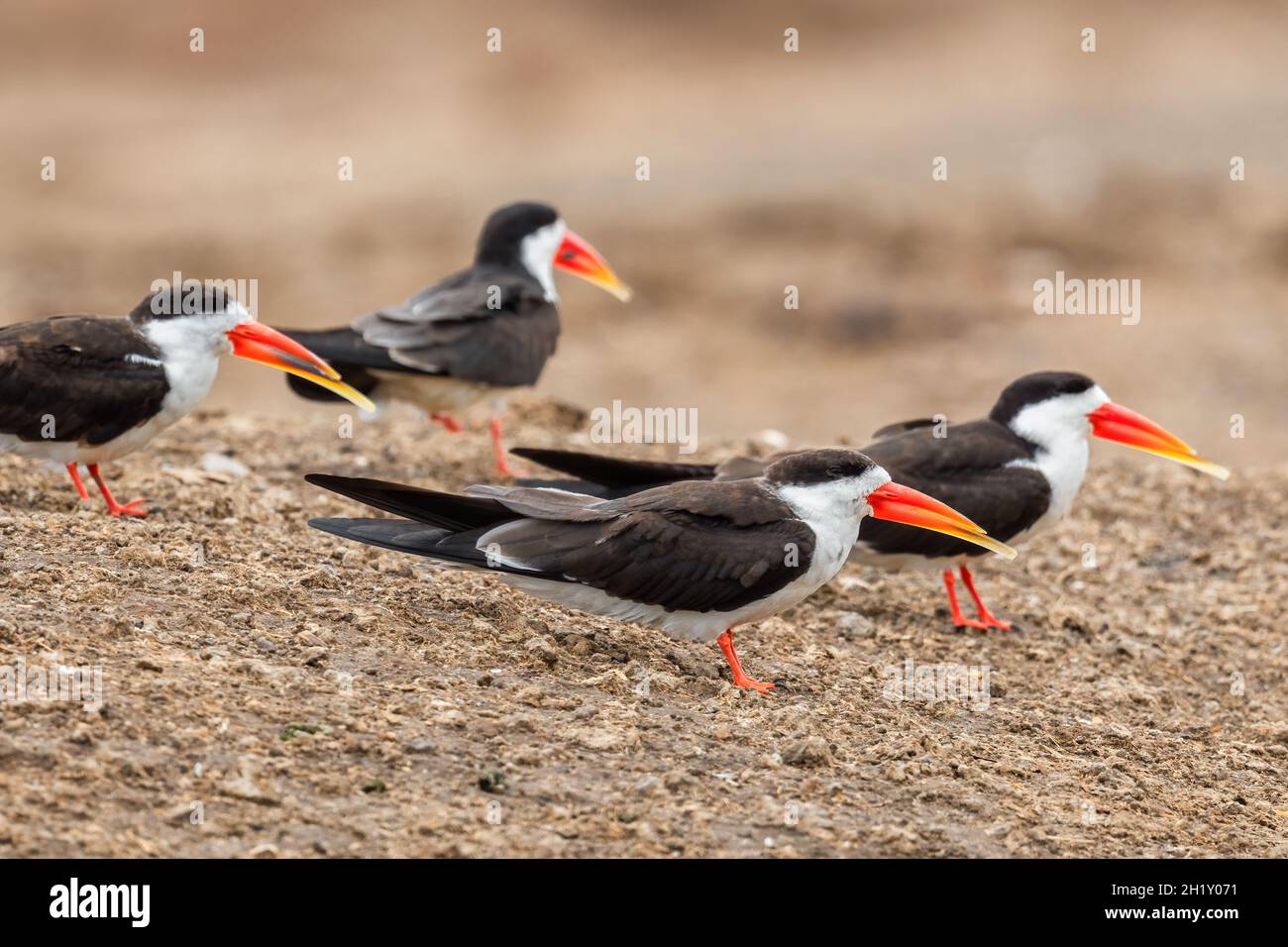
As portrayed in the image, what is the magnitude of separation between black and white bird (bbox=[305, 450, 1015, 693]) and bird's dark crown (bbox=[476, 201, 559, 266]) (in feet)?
17.1

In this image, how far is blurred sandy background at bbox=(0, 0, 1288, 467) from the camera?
59.4 ft

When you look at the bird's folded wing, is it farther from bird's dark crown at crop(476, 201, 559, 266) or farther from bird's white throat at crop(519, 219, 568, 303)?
bird's dark crown at crop(476, 201, 559, 266)

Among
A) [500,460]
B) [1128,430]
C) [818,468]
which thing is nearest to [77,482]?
[500,460]

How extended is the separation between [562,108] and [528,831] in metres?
23.0

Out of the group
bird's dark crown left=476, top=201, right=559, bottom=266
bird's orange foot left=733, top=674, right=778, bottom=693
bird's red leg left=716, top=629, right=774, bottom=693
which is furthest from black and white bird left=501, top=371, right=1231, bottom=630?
bird's dark crown left=476, top=201, right=559, bottom=266

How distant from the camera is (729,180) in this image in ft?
75.3

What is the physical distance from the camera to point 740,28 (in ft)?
98.3

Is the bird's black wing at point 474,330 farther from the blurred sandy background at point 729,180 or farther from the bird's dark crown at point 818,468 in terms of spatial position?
the blurred sandy background at point 729,180

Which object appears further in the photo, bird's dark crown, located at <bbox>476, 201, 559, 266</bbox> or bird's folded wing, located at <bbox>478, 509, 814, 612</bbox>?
bird's dark crown, located at <bbox>476, 201, 559, 266</bbox>

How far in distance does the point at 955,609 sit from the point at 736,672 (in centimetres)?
203

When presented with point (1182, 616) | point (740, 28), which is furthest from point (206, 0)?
point (1182, 616)

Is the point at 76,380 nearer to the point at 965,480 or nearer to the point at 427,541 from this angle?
the point at 427,541

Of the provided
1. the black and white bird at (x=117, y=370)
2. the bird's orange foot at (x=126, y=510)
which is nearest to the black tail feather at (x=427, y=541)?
the bird's orange foot at (x=126, y=510)

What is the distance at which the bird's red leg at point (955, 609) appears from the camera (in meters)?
8.27
